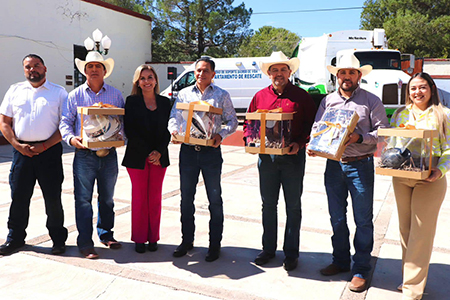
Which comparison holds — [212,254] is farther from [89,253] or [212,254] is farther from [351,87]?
[351,87]

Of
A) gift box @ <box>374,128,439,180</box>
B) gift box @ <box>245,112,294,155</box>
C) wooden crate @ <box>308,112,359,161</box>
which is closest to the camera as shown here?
gift box @ <box>374,128,439,180</box>

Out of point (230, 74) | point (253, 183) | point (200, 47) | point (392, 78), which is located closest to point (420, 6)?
point (200, 47)

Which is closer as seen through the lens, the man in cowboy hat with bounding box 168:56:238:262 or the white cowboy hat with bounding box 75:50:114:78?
the man in cowboy hat with bounding box 168:56:238:262

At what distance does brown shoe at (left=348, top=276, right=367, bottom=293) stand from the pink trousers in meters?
2.00

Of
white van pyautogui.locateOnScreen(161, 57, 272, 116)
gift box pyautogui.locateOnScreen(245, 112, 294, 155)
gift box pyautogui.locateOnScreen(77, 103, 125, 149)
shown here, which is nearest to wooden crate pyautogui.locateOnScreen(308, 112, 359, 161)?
gift box pyautogui.locateOnScreen(245, 112, 294, 155)

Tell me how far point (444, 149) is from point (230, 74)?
653 inches

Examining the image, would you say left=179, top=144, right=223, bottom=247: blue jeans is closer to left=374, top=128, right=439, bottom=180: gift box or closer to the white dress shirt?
the white dress shirt

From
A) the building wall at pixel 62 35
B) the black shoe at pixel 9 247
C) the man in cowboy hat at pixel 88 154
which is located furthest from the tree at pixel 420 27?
the black shoe at pixel 9 247

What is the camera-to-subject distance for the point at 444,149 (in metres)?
3.14

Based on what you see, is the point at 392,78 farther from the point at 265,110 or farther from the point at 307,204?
the point at 265,110

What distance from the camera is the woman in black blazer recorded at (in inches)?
163

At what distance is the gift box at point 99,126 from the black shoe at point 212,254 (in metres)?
1.39

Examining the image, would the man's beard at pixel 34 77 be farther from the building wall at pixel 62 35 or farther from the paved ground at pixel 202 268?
the building wall at pixel 62 35

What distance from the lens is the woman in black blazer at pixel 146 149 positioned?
414cm
